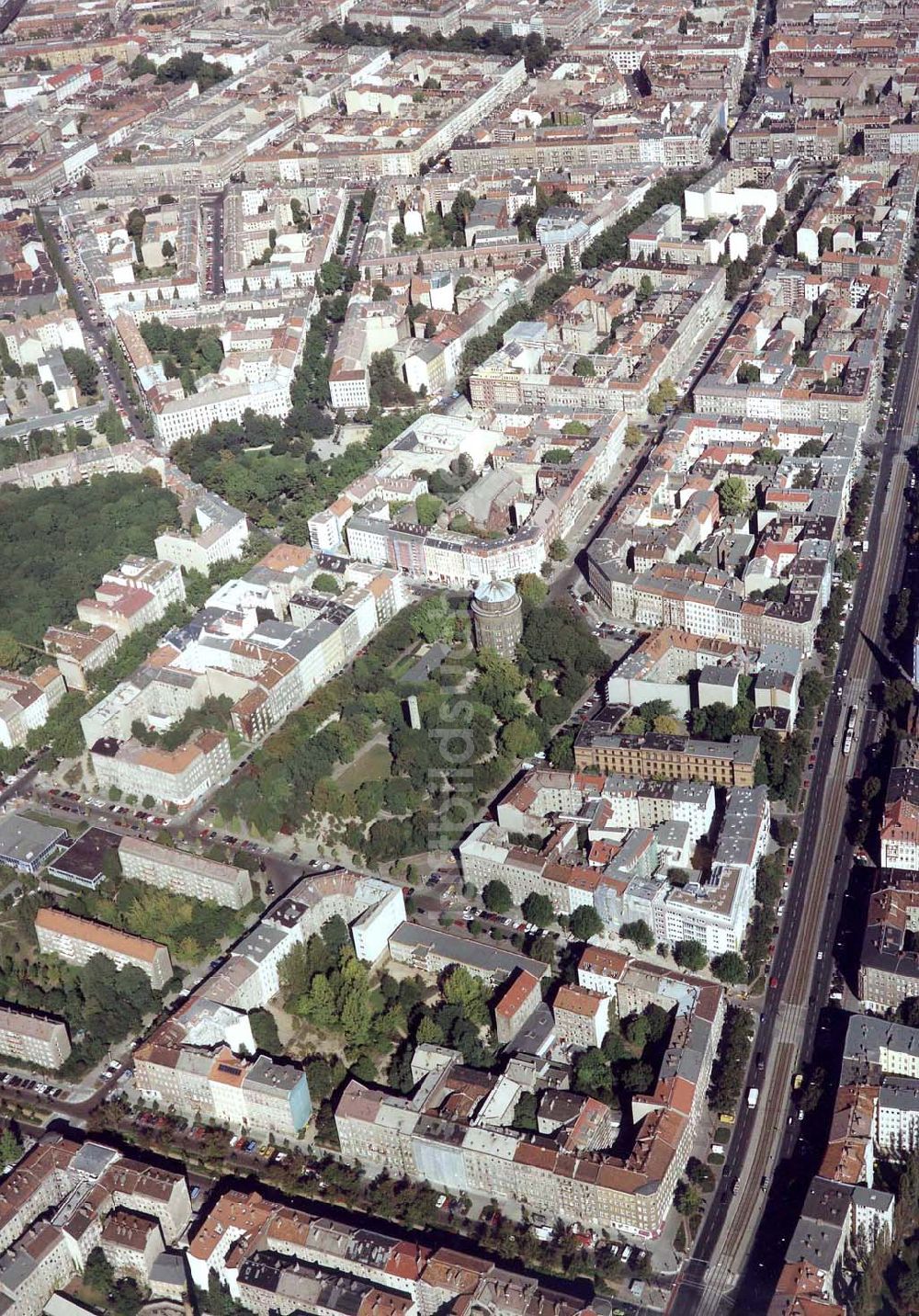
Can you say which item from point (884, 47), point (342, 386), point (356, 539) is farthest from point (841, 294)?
point (884, 47)

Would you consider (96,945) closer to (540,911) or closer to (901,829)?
(540,911)

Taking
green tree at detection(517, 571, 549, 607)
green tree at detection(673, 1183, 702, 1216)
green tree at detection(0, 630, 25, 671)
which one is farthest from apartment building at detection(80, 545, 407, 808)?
green tree at detection(673, 1183, 702, 1216)

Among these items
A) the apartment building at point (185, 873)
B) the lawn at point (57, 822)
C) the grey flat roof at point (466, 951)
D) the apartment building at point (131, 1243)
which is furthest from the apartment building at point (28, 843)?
the apartment building at point (131, 1243)

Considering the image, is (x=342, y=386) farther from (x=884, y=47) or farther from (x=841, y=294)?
(x=884, y=47)

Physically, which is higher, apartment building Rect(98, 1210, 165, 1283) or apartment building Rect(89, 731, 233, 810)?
apartment building Rect(89, 731, 233, 810)

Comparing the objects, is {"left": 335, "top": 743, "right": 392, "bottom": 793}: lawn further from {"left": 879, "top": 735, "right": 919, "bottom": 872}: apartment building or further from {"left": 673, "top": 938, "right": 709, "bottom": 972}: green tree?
{"left": 879, "top": 735, "right": 919, "bottom": 872}: apartment building

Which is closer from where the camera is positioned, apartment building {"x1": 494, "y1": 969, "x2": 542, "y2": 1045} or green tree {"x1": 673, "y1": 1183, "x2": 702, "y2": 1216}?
green tree {"x1": 673, "y1": 1183, "x2": 702, "y2": 1216}
